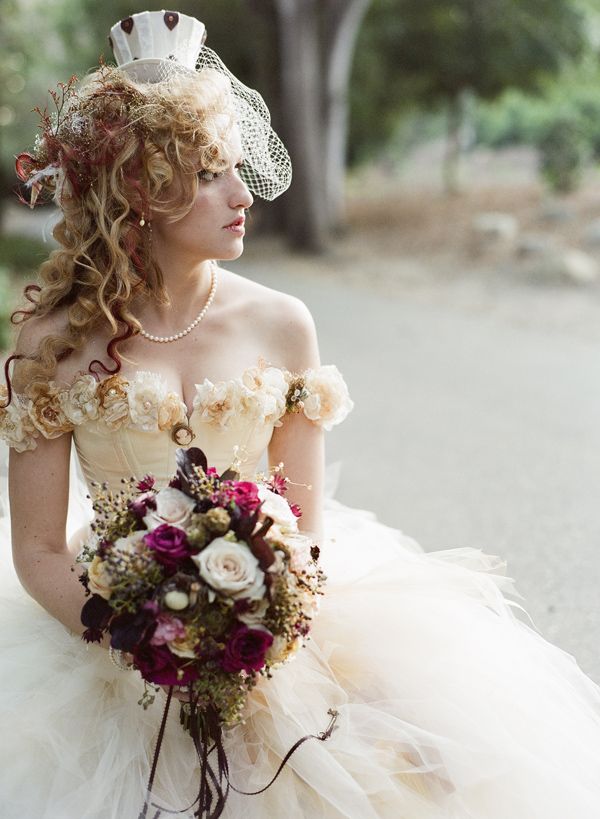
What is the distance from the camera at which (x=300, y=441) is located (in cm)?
255

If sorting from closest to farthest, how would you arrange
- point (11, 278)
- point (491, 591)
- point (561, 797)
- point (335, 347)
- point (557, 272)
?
1. point (561, 797)
2. point (491, 591)
3. point (335, 347)
4. point (557, 272)
5. point (11, 278)

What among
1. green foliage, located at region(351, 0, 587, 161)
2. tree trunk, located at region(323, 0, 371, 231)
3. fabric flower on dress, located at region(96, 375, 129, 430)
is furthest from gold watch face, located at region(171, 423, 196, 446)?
green foliage, located at region(351, 0, 587, 161)

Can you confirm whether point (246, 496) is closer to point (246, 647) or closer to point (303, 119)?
point (246, 647)

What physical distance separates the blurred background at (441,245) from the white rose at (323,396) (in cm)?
90

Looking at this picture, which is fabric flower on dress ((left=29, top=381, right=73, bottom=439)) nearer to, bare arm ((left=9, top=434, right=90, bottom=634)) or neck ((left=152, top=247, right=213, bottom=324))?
bare arm ((left=9, top=434, right=90, bottom=634))

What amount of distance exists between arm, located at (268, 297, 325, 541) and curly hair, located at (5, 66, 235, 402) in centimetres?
38

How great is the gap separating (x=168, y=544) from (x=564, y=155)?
1452 centimetres

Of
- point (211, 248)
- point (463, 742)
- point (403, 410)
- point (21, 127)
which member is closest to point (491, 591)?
point (463, 742)

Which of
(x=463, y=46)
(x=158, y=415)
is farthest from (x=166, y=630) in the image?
(x=463, y=46)

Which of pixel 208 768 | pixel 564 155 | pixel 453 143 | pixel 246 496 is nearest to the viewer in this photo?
pixel 246 496

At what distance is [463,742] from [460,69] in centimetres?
1608

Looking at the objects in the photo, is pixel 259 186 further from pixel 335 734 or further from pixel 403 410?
pixel 403 410

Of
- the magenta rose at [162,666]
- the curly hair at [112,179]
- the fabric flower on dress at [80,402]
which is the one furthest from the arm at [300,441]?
the magenta rose at [162,666]

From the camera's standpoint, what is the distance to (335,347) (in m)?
8.21
